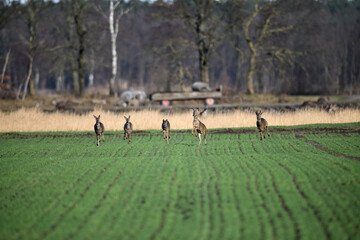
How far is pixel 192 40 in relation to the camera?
180 ft

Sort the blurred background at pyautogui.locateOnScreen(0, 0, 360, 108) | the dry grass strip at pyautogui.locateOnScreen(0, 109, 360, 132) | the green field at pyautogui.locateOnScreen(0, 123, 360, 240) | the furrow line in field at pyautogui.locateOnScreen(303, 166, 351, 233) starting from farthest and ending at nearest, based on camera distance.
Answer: the blurred background at pyautogui.locateOnScreen(0, 0, 360, 108) < the dry grass strip at pyautogui.locateOnScreen(0, 109, 360, 132) < the furrow line in field at pyautogui.locateOnScreen(303, 166, 351, 233) < the green field at pyautogui.locateOnScreen(0, 123, 360, 240)

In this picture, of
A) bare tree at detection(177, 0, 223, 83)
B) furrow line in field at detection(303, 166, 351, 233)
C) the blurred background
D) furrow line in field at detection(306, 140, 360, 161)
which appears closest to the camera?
furrow line in field at detection(303, 166, 351, 233)

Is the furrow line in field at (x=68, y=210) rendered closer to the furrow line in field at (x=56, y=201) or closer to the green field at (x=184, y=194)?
the green field at (x=184, y=194)

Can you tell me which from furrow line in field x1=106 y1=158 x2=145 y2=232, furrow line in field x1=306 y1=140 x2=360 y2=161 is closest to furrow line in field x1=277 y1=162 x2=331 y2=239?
furrow line in field x1=306 y1=140 x2=360 y2=161

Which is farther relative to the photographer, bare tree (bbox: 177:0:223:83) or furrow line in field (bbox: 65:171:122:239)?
bare tree (bbox: 177:0:223:83)

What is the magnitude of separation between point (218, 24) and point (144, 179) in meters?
28.4

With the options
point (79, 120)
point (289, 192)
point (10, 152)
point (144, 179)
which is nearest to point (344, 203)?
point (289, 192)

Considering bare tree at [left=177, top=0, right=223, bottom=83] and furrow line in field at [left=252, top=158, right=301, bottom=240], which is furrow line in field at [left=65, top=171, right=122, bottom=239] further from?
bare tree at [left=177, top=0, right=223, bottom=83]

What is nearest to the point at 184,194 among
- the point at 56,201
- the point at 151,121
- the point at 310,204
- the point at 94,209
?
the point at 94,209

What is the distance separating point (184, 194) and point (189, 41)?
1167 inches

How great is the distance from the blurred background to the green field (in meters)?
25.3

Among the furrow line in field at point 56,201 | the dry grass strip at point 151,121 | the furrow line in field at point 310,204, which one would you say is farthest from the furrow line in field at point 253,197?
the dry grass strip at point 151,121

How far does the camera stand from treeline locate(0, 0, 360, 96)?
114 feet

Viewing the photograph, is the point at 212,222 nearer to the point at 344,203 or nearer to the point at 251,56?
the point at 344,203
